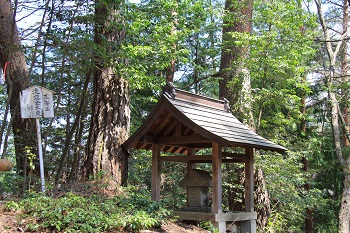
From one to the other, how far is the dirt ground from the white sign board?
1.72 metres

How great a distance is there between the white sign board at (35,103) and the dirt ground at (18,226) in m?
1.72

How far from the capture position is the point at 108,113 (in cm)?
823

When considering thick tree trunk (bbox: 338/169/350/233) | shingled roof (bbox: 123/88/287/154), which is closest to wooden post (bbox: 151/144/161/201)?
shingled roof (bbox: 123/88/287/154)

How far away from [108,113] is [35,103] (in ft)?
5.26

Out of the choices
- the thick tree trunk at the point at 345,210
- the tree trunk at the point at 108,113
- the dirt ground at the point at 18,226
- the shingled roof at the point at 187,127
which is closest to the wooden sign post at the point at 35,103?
the tree trunk at the point at 108,113

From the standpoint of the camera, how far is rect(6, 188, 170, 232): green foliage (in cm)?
500

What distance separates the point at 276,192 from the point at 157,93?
504cm

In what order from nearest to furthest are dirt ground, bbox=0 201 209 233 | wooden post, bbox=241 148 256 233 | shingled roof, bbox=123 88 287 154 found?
dirt ground, bbox=0 201 209 233 → shingled roof, bbox=123 88 287 154 → wooden post, bbox=241 148 256 233

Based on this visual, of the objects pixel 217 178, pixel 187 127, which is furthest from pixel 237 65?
pixel 217 178

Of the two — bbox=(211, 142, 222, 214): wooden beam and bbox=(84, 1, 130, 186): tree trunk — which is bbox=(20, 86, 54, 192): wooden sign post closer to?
bbox=(84, 1, 130, 186): tree trunk

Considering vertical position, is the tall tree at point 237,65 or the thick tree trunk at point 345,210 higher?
the tall tree at point 237,65

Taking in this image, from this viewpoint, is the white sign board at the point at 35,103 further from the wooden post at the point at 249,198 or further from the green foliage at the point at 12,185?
the wooden post at the point at 249,198

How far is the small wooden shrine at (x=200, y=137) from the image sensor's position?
6.66 meters

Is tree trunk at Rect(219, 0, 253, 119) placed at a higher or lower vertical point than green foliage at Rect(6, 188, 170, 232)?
higher
